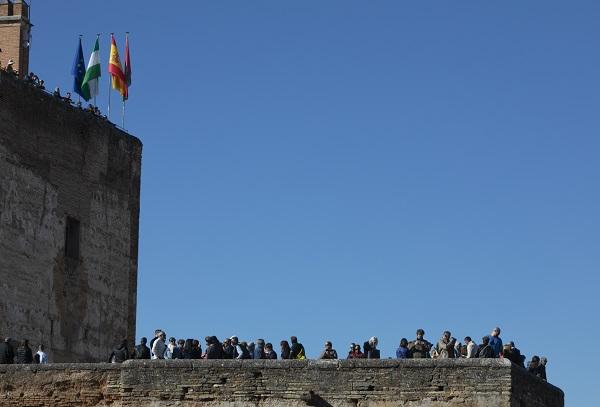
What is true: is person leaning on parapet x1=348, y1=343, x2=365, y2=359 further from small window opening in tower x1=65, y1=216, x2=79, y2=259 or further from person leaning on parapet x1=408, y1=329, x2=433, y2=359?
small window opening in tower x1=65, y1=216, x2=79, y2=259

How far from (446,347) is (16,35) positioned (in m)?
19.5

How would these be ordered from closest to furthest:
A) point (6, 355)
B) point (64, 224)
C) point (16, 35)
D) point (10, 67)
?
point (6, 355), point (10, 67), point (64, 224), point (16, 35)

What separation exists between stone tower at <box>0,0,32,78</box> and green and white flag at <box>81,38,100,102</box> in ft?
5.22

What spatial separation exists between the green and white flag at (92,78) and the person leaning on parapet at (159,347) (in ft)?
46.7

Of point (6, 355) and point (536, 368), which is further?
point (6, 355)

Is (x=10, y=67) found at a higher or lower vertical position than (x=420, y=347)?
higher

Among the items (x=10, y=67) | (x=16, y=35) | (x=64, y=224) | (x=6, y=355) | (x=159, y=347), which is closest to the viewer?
(x=159, y=347)

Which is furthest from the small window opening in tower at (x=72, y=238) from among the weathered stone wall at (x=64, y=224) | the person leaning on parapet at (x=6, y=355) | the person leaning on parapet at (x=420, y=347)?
the person leaning on parapet at (x=420, y=347)

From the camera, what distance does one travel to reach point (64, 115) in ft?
137

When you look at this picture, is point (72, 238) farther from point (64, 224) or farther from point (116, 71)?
point (116, 71)

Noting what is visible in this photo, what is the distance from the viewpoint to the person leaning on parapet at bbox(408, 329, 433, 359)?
2906 cm

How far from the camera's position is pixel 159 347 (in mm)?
30797

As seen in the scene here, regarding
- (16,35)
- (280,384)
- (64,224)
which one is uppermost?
(16,35)

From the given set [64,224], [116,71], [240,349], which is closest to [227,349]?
[240,349]
